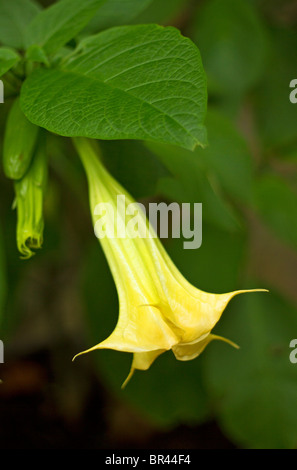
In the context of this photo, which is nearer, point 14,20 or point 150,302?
point 150,302

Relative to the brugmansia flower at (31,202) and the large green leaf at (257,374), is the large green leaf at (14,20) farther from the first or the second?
the large green leaf at (257,374)

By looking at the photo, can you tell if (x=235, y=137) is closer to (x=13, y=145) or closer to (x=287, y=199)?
(x=287, y=199)

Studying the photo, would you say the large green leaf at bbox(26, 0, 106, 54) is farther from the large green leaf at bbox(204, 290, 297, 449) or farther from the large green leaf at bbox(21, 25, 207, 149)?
the large green leaf at bbox(204, 290, 297, 449)

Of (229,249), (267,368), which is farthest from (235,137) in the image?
(267,368)

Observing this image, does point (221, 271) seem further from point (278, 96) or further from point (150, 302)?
point (150, 302)

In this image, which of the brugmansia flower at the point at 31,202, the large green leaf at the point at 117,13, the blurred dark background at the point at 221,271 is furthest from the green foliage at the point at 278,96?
the brugmansia flower at the point at 31,202

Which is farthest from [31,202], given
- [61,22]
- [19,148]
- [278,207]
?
[278,207]
